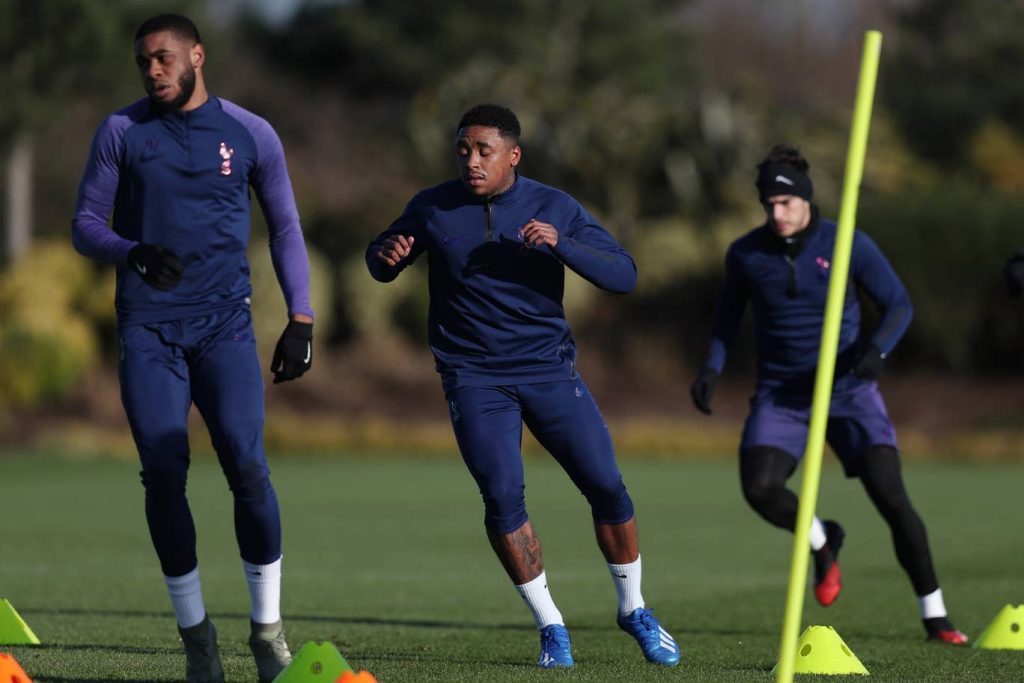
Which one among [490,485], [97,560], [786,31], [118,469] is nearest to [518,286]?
[490,485]

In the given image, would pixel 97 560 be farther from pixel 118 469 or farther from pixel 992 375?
pixel 992 375

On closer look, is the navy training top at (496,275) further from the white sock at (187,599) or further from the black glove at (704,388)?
the black glove at (704,388)

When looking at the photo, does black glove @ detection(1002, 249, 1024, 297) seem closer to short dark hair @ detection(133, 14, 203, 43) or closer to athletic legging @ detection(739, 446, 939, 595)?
athletic legging @ detection(739, 446, 939, 595)

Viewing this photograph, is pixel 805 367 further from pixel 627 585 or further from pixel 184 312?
pixel 184 312

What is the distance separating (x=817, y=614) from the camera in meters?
10.9

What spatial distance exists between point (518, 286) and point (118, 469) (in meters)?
19.5

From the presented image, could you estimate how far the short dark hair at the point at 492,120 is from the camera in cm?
779

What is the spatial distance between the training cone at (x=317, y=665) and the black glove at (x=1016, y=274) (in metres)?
4.31

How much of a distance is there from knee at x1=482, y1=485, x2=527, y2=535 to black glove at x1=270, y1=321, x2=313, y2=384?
3.26ft

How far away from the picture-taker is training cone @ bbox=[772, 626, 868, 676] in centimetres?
759

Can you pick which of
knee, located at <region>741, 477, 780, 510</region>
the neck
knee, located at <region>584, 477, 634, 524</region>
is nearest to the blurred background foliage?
knee, located at <region>741, 477, 780, 510</region>

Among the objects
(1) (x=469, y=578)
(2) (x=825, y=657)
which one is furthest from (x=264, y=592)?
(1) (x=469, y=578)

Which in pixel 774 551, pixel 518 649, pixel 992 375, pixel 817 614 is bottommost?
pixel 992 375

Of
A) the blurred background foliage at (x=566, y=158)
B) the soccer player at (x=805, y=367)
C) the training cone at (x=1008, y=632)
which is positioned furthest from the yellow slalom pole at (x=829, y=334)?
the blurred background foliage at (x=566, y=158)
